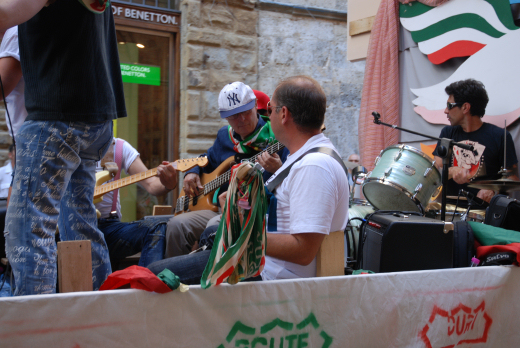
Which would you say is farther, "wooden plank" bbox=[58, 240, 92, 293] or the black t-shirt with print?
the black t-shirt with print

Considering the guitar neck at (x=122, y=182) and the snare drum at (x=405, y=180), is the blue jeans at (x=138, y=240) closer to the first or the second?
the guitar neck at (x=122, y=182)

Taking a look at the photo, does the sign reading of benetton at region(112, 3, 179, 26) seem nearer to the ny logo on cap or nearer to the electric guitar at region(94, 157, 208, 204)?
the electric guitar at region(94, 157, 208, 204)

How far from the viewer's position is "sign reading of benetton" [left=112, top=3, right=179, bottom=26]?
6141 mm

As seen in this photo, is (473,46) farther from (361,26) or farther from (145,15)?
(145,15)

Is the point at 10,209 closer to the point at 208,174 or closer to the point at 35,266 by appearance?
the point at 35,266

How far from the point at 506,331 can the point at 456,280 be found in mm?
370

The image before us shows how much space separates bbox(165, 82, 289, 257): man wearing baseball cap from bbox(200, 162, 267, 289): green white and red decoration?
4.57 ft

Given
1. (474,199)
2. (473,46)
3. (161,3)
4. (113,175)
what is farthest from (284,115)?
(161,3)

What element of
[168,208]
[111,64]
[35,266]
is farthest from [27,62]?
[168,208]

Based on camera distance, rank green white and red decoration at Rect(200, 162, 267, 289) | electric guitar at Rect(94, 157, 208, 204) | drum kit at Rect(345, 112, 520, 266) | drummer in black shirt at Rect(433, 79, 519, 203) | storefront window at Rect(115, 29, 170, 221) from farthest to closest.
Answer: storefront window at Rect(115, 29, 170, 221) → drummer in black shirt at Rect(433, 79, 519, 203) → drum kit at Rect(345, 112, 520, 266) → electric guitar at Rect(94, 157, 208, 204) → green white and red decoration at Rect(200, 162, 267, 289)

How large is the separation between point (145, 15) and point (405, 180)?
15.0 ft

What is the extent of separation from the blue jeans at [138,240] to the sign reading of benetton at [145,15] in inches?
158

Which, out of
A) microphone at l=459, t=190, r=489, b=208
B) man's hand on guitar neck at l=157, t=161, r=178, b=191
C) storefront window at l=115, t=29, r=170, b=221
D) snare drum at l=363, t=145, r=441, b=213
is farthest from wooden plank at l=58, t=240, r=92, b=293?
storefront window at l=115, t=29, r=170, b=221

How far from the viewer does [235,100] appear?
335 centimetres
